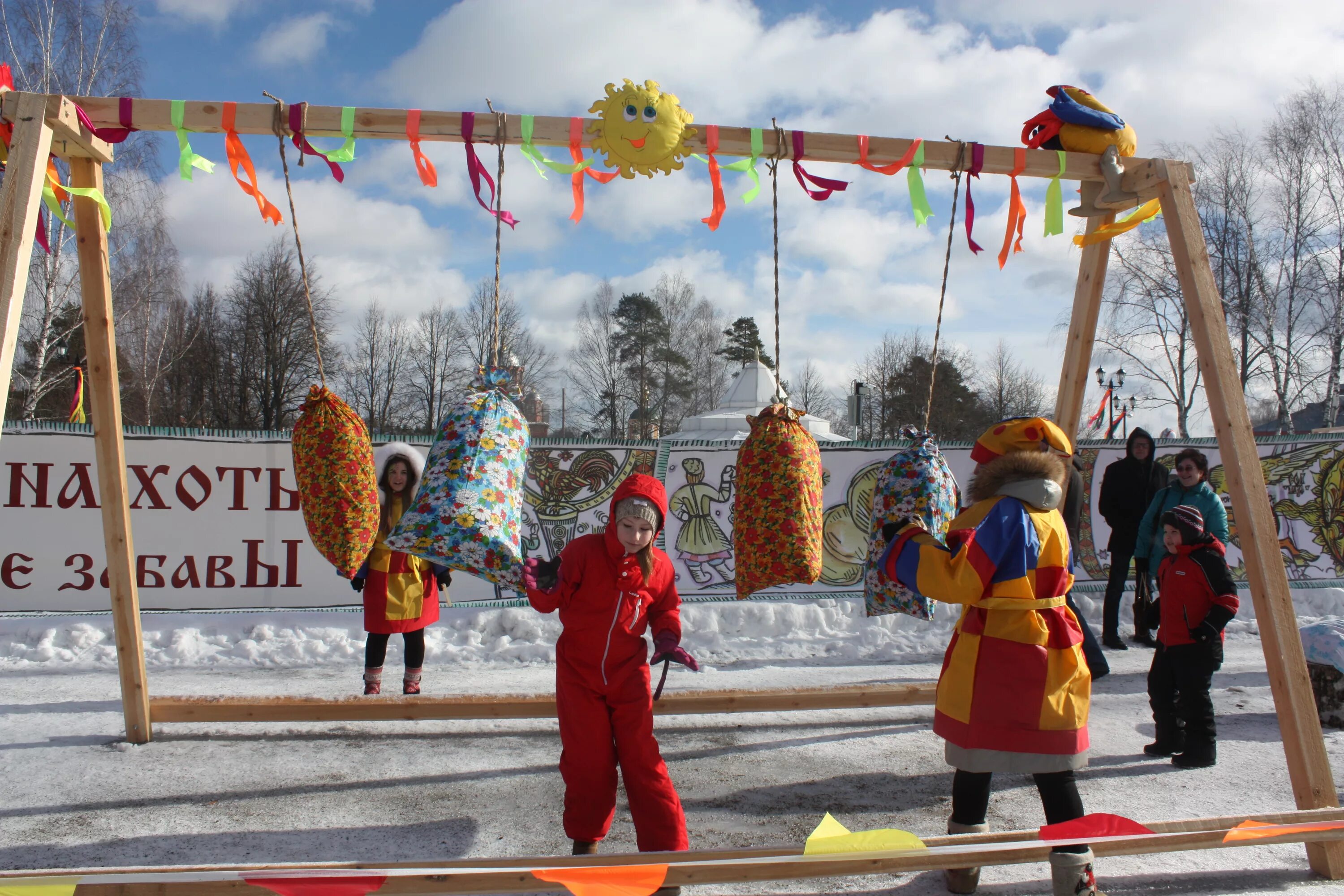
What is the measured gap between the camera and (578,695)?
108 inches

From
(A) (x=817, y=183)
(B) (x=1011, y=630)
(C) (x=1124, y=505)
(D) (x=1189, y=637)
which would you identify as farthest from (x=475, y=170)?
(C) (x=1124, y=505)

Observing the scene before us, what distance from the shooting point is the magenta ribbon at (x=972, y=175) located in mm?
3566

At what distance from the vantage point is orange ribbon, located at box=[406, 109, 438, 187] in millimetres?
3236

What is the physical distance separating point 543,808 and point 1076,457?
18.9ft

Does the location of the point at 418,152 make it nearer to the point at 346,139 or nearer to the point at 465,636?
the point at 346,139

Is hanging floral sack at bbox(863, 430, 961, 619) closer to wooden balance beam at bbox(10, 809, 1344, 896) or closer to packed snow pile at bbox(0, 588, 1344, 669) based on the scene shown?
wooden balance beam at bbox(10, 809, 1344, 896)

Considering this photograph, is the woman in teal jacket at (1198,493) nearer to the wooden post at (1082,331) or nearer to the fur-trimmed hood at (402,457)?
the wooden post at (1082,331)

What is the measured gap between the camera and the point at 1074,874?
233 centimetres

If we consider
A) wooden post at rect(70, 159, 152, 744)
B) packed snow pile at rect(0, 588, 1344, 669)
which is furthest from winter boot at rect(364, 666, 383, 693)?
packed snow pile at rect(0, 588, 1344, 669)

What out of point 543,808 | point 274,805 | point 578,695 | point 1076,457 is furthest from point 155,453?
point 1076,457

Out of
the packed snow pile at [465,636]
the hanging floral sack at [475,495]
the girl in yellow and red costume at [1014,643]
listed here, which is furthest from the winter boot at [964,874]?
the packed snow pile at [465,636]

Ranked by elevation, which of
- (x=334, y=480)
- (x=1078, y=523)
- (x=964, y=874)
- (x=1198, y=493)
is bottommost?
(x=964, y=874)

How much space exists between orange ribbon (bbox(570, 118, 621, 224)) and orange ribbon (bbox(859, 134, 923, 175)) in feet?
3.51

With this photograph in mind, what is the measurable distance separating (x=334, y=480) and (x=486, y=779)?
1.47 m
